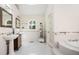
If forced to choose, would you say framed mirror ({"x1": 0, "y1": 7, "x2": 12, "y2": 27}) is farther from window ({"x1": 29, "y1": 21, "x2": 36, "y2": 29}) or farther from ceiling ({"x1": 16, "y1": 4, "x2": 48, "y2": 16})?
window ({"x1": 29, "y1": 21, "x2": 36, "y2": 29})

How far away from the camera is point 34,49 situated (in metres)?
2.49

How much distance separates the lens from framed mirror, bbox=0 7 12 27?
2.38 metres

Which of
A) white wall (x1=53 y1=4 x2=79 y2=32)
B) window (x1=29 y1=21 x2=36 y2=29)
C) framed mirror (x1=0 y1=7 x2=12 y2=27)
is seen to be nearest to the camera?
white wall (x1=53 y1=4 x2=79 y2=32)

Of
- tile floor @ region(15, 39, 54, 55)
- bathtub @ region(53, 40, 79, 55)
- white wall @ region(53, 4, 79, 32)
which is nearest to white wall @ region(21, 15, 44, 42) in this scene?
tile floor @ region(15, 39, 54, 55)

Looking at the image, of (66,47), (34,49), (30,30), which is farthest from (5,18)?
(66,47)

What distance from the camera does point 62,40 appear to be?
2.37 meters

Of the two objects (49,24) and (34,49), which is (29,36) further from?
(49,24)

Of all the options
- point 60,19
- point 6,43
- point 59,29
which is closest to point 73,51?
point 59,29

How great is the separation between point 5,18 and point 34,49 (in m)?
0.98

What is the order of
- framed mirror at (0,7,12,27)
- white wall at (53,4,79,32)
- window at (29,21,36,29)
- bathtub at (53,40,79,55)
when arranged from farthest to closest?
window at (29,21,36,29) < framed mirror at (0,7,12,27) < white wall at (53,4,79,32) < bathtub at (53,40,79,55)

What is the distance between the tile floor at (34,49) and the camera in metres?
2.30

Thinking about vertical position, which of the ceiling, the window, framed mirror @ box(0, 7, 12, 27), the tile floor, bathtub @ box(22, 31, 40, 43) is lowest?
the tile floor

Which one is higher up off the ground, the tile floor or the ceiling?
the ceiling

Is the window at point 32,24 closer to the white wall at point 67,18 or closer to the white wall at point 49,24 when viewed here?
the white wall at point 49,24
